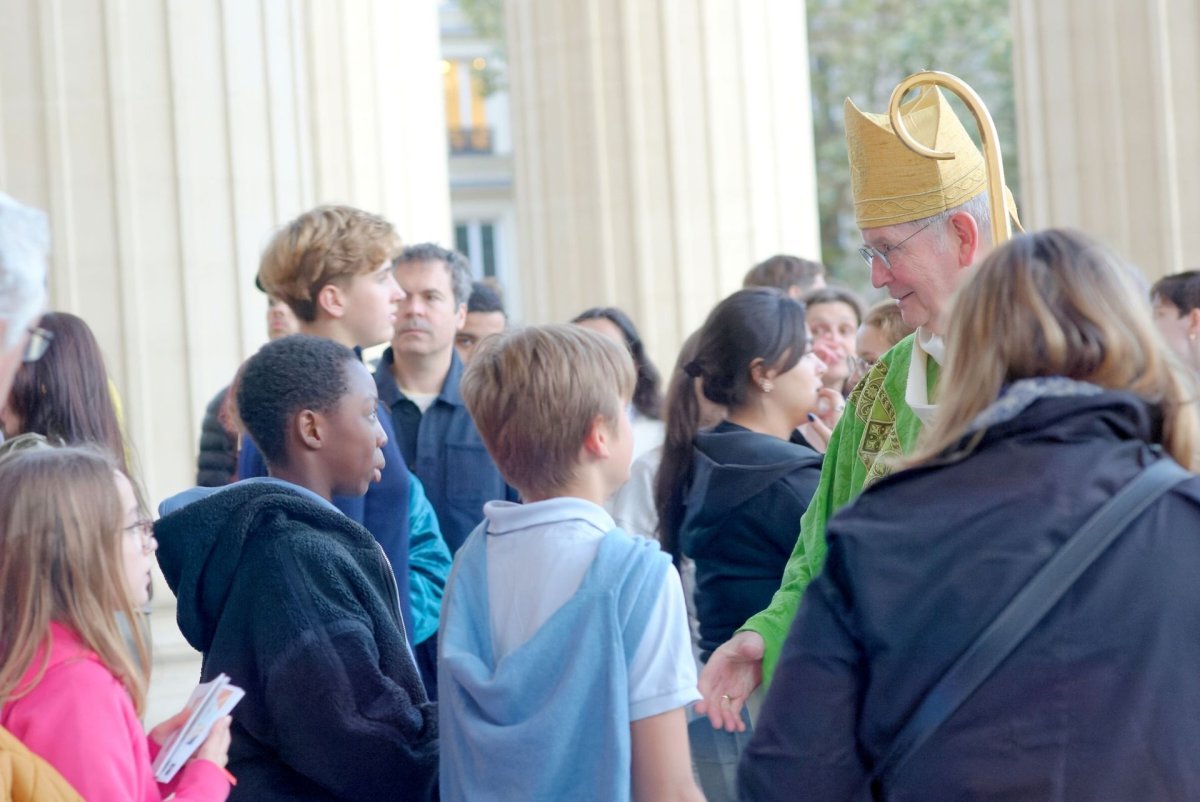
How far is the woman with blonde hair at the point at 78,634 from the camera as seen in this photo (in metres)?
2.63

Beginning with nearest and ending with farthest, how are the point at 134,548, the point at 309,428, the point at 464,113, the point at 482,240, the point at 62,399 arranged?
the point at 134,548 → the point at 309,428 → the point at 62,399 → the point at 482,240 → the point at 464,113

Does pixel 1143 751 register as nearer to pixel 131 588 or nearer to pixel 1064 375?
pixel 1064 375

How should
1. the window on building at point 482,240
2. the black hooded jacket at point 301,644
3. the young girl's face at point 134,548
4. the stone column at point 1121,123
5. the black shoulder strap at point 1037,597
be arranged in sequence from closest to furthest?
the black shoulder strap at point 1037,597 < the young girl's face at point 134,548 < the black hooded jacket at point 301,644 < the stone column at point 1121,123 < the window on building at point 482,240

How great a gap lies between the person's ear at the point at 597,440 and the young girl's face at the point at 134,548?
0.80m

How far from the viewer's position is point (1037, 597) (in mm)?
1957

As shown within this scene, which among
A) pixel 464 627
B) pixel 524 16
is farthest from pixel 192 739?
pixel 524 16

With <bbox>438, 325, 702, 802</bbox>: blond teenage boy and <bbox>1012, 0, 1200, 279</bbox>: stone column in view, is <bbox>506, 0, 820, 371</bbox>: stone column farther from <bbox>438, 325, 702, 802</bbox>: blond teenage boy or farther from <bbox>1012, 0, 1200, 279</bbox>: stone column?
<bbox>438, 325, 702, 802</bbox>: blond teenage boy

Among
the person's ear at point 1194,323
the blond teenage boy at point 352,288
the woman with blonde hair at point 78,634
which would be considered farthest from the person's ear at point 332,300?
the person's ear at point 1194,323

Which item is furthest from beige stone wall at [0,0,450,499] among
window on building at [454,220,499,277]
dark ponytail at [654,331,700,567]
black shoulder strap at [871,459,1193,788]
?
window on building at [454,220,499,277]

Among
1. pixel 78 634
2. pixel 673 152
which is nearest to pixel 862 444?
pixel 78 634

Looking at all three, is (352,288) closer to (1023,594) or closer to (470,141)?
(1023,594)

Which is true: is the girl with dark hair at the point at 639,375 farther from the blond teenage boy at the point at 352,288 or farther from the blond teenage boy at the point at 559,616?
the blond teenage boy at the point at 559,616

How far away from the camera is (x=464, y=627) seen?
2836 millimetres

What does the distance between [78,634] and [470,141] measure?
3782 cm
